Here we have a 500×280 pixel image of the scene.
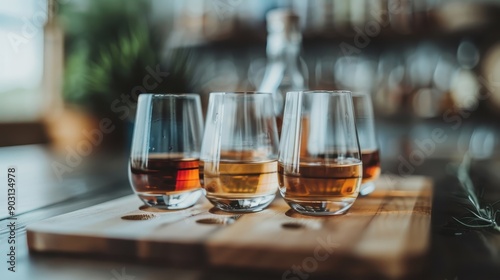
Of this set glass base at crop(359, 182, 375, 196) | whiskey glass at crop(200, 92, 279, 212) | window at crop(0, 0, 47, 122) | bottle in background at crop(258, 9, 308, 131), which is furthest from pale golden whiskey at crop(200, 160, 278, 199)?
window at crop(0, 0, 47, 122)

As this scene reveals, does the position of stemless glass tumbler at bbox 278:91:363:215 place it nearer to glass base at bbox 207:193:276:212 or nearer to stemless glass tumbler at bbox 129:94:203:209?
glass base at bbox 207:193:276:212

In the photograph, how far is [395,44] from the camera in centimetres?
253

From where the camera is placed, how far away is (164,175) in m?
0.74

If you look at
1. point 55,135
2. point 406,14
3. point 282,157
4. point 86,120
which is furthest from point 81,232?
point 55,135

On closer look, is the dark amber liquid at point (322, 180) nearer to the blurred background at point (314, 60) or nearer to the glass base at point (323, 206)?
the glass base at point (323, 206)

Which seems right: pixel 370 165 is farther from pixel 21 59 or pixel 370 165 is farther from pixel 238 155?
pixel 21 59

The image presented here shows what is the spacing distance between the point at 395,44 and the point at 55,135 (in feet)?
6.69

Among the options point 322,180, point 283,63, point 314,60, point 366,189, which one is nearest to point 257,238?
point 322,180

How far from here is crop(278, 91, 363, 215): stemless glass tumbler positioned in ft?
2.22

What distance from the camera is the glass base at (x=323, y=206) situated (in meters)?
0.68

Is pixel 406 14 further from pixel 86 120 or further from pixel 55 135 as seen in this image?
pixel 55 135

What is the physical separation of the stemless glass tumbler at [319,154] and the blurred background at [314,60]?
1.28m

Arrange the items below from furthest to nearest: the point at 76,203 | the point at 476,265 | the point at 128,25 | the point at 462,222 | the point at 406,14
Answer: the point at 128,25 < the point at 406,14 < the point at 76,203 < the point at 462,222 < the point at 476,265

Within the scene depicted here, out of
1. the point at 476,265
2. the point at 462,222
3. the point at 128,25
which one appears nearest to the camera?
the point at 476,265
